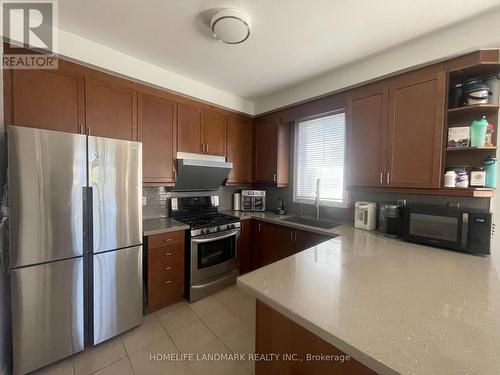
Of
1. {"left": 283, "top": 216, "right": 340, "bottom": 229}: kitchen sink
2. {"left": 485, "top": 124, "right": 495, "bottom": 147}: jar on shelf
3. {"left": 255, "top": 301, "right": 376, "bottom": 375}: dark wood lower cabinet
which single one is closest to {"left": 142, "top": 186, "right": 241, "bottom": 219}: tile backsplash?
{"left": 283, "top": 216, "right": 340, "bottom": 229}: kitchen sink

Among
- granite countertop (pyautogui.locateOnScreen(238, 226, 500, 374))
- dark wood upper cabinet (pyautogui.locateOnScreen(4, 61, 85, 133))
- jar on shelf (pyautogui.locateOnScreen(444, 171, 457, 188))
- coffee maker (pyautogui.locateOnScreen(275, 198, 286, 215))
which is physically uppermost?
dark wood upper cabinet (pyautogui.locateOnScreen(4, 61, 85, 133))

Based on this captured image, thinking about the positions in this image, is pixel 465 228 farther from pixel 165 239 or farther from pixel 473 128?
pixel 165 239

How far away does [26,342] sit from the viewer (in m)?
1.39

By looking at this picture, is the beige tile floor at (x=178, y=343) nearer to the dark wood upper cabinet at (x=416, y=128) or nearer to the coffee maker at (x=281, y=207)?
the coffee maker at (x=281, y=207)

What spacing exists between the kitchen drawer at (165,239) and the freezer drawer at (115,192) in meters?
0.19

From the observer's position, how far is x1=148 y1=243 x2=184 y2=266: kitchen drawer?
6.72ft

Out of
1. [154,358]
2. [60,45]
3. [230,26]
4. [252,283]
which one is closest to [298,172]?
[230,26]

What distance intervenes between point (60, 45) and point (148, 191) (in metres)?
1.51

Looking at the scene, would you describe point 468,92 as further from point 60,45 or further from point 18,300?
point 18,300

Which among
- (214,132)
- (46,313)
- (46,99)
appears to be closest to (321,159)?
(214,132)

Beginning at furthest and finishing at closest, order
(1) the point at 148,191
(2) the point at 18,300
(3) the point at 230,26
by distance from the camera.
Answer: (1) the point at 148,191 < (3) the point at 230,26 < (2) the point at 18,300

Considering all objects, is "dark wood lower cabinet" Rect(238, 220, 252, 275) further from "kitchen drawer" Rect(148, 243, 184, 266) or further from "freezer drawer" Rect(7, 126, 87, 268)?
"freezer drawer" Rect(7, 126, 87, 268)

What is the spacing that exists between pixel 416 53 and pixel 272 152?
180 centimetres

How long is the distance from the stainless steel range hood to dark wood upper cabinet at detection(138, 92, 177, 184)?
0.13 m
